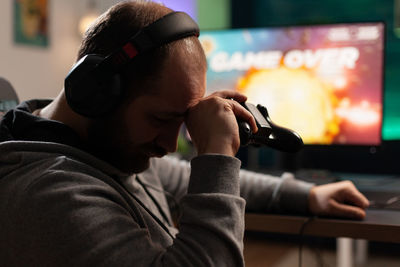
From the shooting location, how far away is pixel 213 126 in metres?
0.74

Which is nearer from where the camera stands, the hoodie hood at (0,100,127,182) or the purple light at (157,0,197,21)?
the hoodie hood at (0,100,127,182)

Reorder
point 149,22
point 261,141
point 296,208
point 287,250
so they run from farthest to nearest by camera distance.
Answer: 1. point 287,250
2. point 296,208
3. point 261,141
4. point 149,22

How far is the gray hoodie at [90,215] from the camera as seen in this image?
621mm

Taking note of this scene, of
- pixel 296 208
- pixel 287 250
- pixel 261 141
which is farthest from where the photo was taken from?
pixel 287 250

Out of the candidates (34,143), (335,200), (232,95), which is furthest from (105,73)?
(335,200)

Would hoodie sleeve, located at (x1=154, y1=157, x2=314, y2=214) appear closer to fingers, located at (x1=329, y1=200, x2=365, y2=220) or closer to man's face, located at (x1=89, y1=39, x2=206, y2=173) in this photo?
fingers, located at (x1=329, y1=200, x2=365, y2=220)

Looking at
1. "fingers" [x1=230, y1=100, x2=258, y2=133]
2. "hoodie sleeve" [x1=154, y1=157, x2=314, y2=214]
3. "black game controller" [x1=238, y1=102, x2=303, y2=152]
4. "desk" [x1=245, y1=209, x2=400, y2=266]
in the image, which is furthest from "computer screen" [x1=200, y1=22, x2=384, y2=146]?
"fingers" [x1=230, y1=100, x2=258, y2=133]

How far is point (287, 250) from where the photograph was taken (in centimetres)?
237

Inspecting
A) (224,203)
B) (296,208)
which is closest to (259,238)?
(296,208)

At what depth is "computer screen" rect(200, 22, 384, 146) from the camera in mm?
1546

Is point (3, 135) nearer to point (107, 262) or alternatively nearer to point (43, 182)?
point (43, 182)

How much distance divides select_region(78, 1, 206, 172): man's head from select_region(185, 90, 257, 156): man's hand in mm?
23

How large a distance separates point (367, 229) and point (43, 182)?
0.58 m

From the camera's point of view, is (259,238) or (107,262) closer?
(107,262)
